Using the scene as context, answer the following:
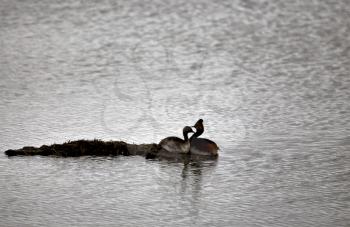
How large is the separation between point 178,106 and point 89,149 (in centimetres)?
381

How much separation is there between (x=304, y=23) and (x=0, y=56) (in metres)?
8.47

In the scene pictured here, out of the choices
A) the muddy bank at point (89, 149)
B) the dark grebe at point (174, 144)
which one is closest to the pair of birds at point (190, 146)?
the dark grebe at point (174, 144)

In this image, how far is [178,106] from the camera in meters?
20.4

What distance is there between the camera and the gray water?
13.7 meters

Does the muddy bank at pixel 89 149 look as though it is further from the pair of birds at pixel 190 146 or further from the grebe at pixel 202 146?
the grebe at pixel 202 146

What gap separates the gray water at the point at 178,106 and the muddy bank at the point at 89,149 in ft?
1.04

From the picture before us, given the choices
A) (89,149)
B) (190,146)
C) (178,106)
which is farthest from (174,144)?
(178,106)

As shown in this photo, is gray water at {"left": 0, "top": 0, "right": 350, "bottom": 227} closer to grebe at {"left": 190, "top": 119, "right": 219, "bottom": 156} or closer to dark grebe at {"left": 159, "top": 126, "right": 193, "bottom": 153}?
grebe at {"left": 190, "top": 119, "right": 219, "bottom": 156}

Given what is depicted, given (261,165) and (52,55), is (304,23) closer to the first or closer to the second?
(52,55)

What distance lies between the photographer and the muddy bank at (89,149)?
55.5 ft

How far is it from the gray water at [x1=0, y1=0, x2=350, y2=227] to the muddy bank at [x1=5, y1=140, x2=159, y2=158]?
1.04ft

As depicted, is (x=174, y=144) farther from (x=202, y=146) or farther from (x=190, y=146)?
(x=202, y=146)

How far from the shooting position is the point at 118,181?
15.1 meters

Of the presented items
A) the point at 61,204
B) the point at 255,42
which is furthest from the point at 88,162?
the point at 255,42
